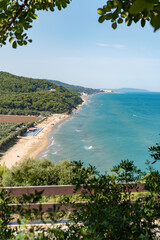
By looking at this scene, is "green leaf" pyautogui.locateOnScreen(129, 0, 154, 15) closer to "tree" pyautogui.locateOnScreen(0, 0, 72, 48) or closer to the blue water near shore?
"tree" pyautogui.locateOnScreen(0, 0, 72, 48)

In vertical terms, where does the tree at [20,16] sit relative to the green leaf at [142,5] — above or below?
above

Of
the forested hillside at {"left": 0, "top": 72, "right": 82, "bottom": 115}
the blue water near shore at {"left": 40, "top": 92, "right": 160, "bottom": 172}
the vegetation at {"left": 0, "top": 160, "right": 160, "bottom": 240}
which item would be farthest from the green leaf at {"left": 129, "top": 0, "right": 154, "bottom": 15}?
the forested hillside at {"left": 0, "top": 72, "right": 82, "bottom": 115}

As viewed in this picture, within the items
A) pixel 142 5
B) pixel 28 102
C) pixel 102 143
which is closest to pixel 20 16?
pixel 142 5

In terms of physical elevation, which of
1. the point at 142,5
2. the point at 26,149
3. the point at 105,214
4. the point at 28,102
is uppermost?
the point at 142,5

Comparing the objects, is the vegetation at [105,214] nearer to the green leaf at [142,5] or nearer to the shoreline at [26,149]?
the green leaf at [142,5]

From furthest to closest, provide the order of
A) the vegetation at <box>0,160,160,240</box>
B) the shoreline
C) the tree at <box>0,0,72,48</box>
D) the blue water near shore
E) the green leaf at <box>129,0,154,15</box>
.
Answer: the blue water near shore < the shoreline < the tree at <box>0,0,72,48</box> < the vegetation at <box>0,160,160,240</box> < the green leaf at <box>129,0,154,15</box>

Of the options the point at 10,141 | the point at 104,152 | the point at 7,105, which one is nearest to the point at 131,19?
the point at 104,152

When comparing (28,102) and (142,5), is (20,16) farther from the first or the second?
(28,102)

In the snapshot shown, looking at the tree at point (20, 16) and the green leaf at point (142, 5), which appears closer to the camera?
the green leaf at point (142, 5)

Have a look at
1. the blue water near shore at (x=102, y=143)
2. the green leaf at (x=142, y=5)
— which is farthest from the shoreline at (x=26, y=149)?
the green leaf at (x=142, y=5)

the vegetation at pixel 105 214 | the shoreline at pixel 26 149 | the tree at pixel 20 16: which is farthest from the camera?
the shoreline at pixel 26 149

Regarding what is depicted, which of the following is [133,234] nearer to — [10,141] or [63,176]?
[63,176]
